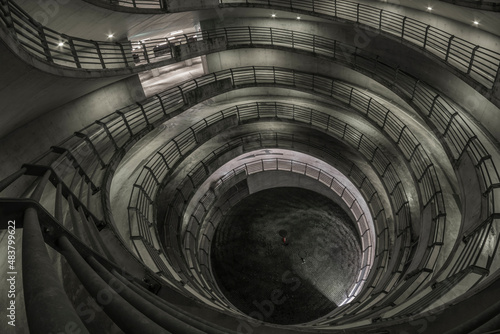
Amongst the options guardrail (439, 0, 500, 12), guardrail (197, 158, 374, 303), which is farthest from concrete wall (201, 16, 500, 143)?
guardrail (197, 158, 374, 303)

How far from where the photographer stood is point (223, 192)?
762 inches

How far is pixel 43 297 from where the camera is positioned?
192 centimetres

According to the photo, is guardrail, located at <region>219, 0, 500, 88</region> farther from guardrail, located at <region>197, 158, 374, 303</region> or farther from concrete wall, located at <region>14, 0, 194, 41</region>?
guardrail, located at <region>197, 158, 374, 303</region>

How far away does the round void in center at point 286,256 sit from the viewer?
15031 millimetres

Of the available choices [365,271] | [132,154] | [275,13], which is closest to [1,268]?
[132,154]

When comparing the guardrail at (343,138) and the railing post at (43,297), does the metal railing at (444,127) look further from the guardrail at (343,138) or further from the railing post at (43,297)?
the railing post at (43,297)

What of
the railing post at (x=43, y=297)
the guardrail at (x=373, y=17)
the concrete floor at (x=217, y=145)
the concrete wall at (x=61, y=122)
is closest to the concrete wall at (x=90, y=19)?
the concrete wall at (x=61, y=122)

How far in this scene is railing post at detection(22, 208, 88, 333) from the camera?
1.73 m

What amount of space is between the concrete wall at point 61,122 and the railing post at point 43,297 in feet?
22.1

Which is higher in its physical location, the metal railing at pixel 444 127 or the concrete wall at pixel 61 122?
the metal railing at pixel 444 127

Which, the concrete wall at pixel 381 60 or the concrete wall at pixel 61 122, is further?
the concrete wall at pixel 381 60

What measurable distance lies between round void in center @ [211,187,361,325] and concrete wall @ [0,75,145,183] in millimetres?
9547

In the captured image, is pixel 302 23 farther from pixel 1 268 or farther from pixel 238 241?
pixel 1 268

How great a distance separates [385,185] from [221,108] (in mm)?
8985
